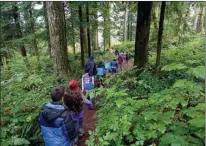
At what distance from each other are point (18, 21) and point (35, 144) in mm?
17983

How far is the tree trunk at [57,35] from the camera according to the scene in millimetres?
8578

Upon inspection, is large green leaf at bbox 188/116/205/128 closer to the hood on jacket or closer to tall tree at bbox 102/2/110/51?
the hood on jacket

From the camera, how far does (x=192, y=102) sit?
A: 3832 mm

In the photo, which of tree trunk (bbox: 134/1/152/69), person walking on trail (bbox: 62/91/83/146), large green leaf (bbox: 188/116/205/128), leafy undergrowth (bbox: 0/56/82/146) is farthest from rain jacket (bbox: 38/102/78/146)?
tree trunk (bbox: 134/1/152/69)

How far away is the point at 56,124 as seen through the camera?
424 cm

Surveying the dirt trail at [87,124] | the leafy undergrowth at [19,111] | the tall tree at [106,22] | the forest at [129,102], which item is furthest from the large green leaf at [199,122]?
the tall tree at [106,22]

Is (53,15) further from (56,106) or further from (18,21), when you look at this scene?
(18,21)

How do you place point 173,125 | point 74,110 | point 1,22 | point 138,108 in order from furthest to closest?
point 1,22 < point 74,110 < point 138,108 < point 173,125

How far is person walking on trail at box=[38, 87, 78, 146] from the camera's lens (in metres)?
4.18

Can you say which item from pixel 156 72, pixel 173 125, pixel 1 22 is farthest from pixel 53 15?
pixel 1 22

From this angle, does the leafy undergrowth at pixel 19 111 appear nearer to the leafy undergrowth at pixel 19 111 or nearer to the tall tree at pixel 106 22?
the leafy undergrowth at pixel 19 111

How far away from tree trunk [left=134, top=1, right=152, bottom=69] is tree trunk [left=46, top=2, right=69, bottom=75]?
294 cm

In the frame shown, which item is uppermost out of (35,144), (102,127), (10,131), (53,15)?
(53,15)

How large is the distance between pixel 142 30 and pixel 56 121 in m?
5.81
